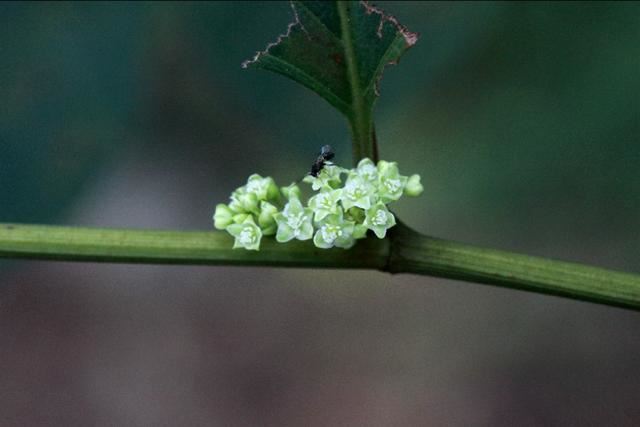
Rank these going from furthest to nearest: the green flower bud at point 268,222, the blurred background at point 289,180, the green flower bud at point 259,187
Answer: the blurred background at point 289,180 → the green flower bud at point 259,187 → the green flower bud at point 268,222

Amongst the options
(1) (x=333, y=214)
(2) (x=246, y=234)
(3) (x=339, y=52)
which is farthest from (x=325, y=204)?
(3) (x=339, y=52)

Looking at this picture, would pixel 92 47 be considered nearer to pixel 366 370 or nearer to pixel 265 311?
pixel 265 311

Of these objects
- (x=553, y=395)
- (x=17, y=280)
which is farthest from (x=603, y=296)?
(x=17, y=280)

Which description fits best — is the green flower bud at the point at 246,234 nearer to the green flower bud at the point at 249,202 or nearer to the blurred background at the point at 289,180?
the green flower bud at the point at 249,202

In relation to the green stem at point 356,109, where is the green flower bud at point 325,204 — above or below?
below

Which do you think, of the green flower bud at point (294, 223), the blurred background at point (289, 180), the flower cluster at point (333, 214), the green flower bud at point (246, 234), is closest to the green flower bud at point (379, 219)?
the flower cluster at point (333, 214)

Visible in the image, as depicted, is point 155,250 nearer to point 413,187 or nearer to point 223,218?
point 223,218

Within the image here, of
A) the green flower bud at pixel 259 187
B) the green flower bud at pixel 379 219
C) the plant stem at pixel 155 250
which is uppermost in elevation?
the green flower bud at pixel 259 187
